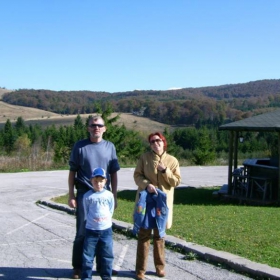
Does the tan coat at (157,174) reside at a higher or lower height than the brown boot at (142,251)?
higher

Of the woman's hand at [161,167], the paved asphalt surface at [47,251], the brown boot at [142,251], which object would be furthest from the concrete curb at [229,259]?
the woman's hand at [161,167]

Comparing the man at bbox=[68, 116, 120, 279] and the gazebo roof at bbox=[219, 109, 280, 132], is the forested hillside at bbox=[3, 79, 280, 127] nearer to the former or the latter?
the gazebo roof at bbox=[219, 109, 280, 132]

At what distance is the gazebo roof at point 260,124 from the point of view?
45.6 feet

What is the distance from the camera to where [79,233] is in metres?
5.96

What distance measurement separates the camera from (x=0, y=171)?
84.2 feet

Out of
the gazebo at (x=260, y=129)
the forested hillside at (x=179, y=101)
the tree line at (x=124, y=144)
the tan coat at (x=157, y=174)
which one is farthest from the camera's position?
the forested hillside at (x=179, y=101)

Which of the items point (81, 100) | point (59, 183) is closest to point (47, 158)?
point (59, 183)

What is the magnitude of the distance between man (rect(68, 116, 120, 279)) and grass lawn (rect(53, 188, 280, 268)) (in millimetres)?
2285

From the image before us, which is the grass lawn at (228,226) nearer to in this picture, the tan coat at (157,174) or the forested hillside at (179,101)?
the tan coat at (157,174)

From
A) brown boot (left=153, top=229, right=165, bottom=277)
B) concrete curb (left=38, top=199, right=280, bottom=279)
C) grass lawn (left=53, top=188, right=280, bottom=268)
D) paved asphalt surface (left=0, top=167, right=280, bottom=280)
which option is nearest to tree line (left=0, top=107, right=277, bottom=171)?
grass lawn (left=53, top=188, right=280, bottom=268)

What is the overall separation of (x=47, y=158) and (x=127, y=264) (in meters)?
24.4

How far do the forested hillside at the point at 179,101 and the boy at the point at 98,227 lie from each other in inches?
3242

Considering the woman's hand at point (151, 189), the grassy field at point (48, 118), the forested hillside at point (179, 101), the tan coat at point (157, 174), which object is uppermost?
the forested hillside at point (179, 101)

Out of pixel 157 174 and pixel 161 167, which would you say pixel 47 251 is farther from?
pixel 161 167
